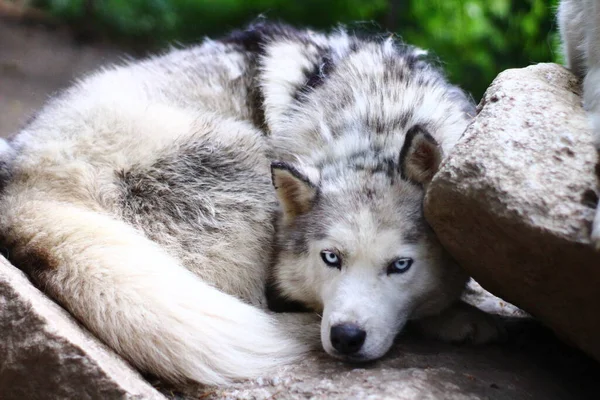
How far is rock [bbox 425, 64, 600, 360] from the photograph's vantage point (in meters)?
2.78

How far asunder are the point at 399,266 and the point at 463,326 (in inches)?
20.5

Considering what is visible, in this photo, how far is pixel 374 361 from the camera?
11.1 feet

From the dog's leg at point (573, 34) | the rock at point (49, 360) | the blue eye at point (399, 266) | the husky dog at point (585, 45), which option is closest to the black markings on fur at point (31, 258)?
the rock at point (49, 360)

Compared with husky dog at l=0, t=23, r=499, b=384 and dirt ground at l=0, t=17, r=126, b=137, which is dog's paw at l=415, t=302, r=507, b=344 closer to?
husky dog at l=0, t=23, r=499, b=384

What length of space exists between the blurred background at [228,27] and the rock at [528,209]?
4528 millimetres

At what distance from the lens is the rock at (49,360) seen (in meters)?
3.06

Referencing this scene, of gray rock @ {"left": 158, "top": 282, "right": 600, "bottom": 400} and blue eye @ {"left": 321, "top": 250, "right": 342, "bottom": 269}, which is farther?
blue eye @ {"left": 321, "top": 250, "right": 342, "bottom": 269}

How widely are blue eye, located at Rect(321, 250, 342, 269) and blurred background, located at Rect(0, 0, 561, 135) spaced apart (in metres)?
4.49

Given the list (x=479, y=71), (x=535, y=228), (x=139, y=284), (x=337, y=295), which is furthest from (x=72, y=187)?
(x=479, y=71)

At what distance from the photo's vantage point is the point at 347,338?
3248 millimetres

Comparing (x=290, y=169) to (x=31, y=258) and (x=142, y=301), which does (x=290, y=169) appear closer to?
(x=142, y=301)

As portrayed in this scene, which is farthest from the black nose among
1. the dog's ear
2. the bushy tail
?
the dog's ear

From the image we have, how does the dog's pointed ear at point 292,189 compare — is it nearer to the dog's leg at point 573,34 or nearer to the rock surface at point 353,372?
the rock surface at point 353,372

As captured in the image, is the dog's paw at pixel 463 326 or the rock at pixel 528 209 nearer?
the rock at pixel 528 209
